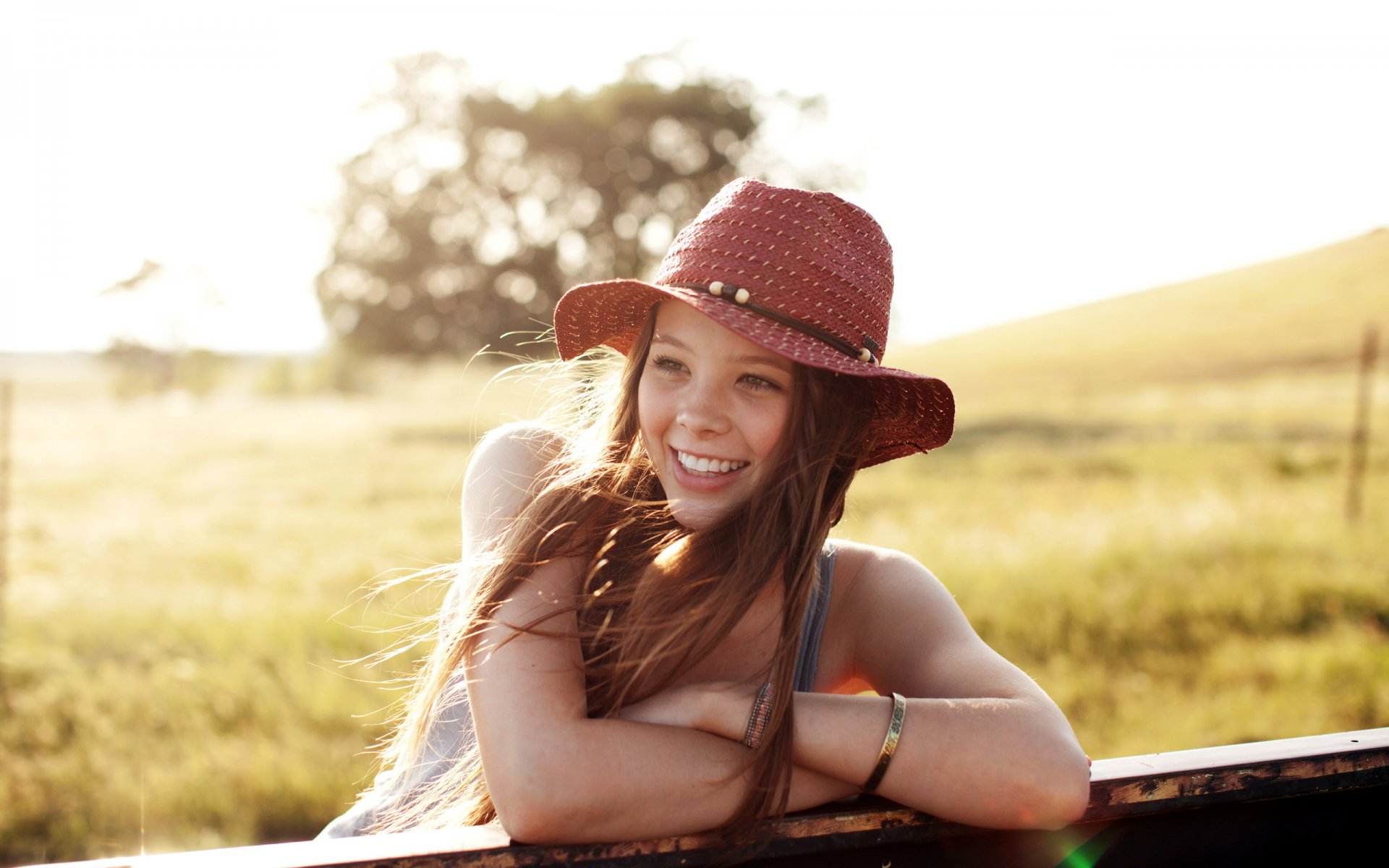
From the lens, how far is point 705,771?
136cm

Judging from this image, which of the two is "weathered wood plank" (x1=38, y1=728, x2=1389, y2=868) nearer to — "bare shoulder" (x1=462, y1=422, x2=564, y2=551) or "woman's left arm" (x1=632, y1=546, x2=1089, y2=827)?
"woman's left arm" (x1=632, y1=546, x2=1089, y2=827)

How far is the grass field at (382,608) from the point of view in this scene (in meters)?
4.08

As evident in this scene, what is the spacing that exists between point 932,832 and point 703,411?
0.76 m

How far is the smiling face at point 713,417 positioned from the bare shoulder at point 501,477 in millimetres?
278

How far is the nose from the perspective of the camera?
67.3 inches

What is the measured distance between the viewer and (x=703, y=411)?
171 centimetres

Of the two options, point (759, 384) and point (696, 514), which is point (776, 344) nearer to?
point (759, 384)

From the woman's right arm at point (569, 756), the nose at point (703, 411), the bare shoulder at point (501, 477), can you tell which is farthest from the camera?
the bare shoulder at point (501, 477)

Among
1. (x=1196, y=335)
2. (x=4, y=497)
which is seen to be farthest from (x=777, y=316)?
(x=1196, y=335)

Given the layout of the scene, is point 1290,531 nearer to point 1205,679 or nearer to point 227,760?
point 1205,679

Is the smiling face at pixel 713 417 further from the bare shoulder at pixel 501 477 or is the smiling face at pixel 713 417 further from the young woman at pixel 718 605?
the bare shoulder at pixel 501 477

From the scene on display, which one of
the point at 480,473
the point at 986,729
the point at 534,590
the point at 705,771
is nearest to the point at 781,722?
the point at 705,771

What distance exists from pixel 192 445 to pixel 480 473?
23960 millimetres

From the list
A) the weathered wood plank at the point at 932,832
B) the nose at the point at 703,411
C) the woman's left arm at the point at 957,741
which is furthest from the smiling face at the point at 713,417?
the weathered wood plank at the point at 932,832
